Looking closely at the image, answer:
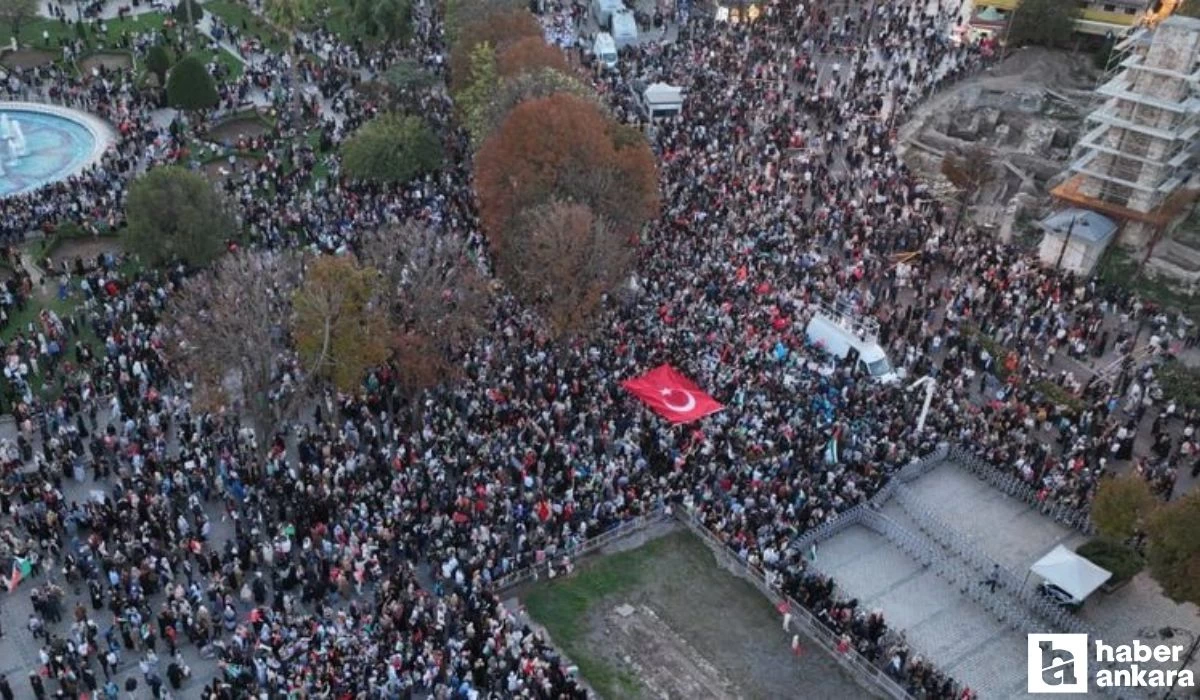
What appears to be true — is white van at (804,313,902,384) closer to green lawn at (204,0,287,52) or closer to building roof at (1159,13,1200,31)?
building roof at (1159,13,1200,31)

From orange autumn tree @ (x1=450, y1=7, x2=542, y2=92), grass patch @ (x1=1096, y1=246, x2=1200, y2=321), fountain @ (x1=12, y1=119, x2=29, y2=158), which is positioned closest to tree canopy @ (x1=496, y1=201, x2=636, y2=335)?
orange autumn tree @ (x1=450, y1=7, x2=542, y2=92)

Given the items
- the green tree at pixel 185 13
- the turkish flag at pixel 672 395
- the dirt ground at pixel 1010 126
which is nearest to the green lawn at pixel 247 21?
the green tree at pixel 185 13

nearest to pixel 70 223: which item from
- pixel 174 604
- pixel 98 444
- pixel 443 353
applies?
pixel 98 444

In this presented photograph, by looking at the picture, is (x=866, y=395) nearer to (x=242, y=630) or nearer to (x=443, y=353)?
(x=443, y=353)

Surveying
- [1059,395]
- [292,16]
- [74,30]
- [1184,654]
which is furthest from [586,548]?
[74,30]

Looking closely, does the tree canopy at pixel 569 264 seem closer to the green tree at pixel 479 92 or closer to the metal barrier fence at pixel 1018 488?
the green tree at pixel 479 92

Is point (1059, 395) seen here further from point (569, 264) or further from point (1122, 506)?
point (569, 264)
